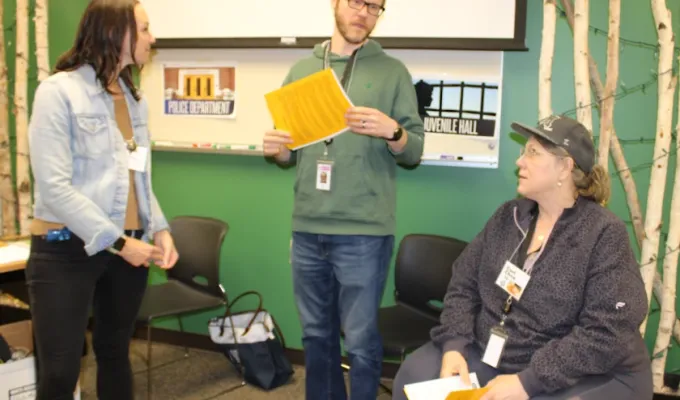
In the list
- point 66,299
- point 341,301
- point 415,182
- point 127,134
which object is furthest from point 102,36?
point 415,182

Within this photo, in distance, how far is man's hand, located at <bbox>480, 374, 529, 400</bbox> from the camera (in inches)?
67.6

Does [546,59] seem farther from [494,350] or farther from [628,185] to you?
[494,350]

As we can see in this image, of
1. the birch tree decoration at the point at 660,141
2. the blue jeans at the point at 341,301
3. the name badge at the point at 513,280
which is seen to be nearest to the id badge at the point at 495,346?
the name badge at the point at 513,280

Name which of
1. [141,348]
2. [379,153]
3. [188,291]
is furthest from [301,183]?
[141,348]

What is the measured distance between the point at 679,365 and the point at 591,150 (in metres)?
1.49

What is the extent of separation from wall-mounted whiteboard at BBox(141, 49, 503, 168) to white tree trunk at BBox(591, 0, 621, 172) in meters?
0.46

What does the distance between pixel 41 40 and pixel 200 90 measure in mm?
1085

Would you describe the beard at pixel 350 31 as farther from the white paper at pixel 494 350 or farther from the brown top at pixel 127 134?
the white paper at pixel 494 350

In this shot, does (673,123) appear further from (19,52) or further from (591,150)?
(19,52)

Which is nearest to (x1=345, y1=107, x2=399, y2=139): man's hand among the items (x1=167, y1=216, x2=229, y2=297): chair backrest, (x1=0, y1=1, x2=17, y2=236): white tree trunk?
(x1=167, y1=216, x2=229, y2=297): chair backrest

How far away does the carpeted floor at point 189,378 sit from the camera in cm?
301

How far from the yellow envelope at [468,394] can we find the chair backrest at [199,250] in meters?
1.65

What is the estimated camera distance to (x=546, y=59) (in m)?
2.63

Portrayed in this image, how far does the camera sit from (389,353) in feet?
7.98
